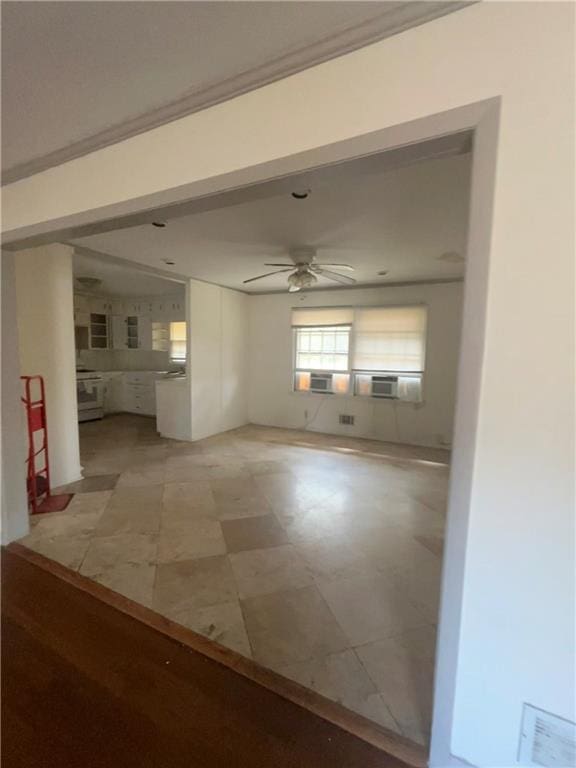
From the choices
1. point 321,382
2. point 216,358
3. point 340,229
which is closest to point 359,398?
point 321,382

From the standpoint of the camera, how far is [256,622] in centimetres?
178

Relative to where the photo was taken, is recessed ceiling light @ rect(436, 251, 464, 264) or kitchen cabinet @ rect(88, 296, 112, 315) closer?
recessed ceiling light @ rect(436, 251, 464, 264)

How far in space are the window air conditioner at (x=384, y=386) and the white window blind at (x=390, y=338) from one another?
144mm

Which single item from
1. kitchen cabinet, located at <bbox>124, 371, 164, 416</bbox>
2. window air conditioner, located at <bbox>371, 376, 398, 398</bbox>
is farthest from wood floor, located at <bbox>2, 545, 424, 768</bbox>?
kitchen cabinet, located at <bbox>124, 371, 164, 416</bbox>

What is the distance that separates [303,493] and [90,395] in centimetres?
479

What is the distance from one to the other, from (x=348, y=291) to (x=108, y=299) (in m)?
5.01

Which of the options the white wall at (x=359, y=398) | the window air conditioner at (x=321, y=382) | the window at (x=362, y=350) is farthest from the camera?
the window air conditioner at (x=321, y=382)

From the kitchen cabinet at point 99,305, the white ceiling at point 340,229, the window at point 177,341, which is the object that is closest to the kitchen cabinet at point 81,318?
the kitchen cabinet at point 99,305

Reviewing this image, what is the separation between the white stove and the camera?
6020 millimetres

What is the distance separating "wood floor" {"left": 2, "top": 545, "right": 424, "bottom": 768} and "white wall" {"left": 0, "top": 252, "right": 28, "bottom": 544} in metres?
0.86

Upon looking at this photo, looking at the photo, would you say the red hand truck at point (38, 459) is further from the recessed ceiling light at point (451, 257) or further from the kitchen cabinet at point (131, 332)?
the recessed ceiling light at point (451, 257)

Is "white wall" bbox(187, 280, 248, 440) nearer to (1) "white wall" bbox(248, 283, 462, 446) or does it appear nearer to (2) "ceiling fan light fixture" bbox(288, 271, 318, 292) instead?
(1) "white wall" bbox(248, 283, 462, 446)

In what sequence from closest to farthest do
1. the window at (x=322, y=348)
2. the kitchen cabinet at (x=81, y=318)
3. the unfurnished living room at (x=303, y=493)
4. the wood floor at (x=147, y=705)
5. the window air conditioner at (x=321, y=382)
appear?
1. the unfurnished living room at (x=303, y=493)
2. the wood floor at (x=147, y=705)
3. the window at (x=322, y=348)
4. the window air conditioner at (x=321, y=382)
5. the kitchen cabinet at (x=81, y=318)

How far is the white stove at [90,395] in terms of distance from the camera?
6.02 metres
